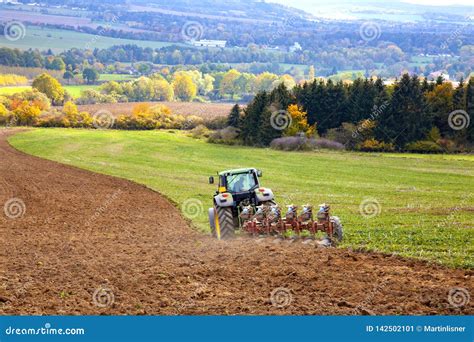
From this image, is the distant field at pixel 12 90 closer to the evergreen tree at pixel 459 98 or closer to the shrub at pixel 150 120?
the shrub at pixel 150 120

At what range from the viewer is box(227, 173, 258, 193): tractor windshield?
923 inches

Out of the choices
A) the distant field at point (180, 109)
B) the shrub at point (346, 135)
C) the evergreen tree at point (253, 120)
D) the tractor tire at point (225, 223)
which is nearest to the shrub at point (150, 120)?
the distant field at point (180, 109)

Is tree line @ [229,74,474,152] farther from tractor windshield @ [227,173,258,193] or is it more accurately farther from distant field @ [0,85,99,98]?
distant field @ [0,85,99,98]

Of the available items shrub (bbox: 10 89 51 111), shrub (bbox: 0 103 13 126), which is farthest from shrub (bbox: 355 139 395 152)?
shrub (bbox: 10 89 51 111)

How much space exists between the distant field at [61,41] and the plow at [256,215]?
490 ft

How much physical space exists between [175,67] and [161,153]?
102333 millimetres

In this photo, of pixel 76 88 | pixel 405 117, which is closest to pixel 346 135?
pixel 405 117

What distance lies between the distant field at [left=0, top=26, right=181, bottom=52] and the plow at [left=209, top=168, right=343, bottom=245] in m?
149

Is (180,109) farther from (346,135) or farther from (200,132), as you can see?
(346,135)

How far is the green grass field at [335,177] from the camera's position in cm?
2080

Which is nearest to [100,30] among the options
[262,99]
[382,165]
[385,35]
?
[385,35]

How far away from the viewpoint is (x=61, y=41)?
180m

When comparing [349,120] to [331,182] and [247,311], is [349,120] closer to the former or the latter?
[331,182]

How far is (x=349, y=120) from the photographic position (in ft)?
216
